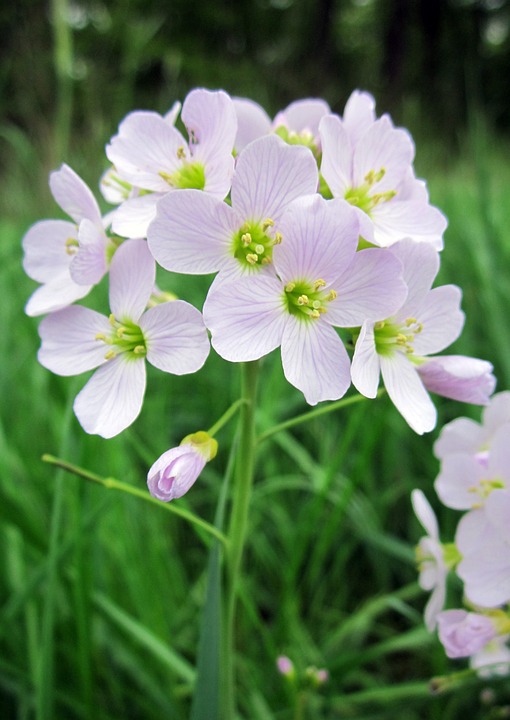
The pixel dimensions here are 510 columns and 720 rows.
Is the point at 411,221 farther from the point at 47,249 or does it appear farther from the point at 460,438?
the point at 47,249

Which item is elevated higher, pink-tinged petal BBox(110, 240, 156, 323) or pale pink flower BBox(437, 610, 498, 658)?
pink-tinged petal BBox(110, 240, 156, 323)

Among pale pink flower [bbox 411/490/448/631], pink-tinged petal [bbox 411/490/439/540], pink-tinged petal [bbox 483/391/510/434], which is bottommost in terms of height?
pale pink flower [bbox 411/490/448/631]

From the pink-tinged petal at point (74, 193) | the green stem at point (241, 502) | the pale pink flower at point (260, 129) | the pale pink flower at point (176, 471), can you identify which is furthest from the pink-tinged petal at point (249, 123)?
the pale pink flower at point (176, 471)

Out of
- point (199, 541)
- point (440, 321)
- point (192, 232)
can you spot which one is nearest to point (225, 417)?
point (192, 232)

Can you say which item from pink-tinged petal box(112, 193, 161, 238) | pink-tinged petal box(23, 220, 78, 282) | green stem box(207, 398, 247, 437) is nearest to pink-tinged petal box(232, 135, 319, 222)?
pink-tinged petal box(112, 193, 161, 238)

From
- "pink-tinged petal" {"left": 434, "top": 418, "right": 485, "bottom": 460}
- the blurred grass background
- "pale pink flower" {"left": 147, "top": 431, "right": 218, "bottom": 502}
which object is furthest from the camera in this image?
the blurred grass background

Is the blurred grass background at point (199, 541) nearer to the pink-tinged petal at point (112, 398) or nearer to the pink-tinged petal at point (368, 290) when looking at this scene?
the pink-tinged petal at point (112, 398)

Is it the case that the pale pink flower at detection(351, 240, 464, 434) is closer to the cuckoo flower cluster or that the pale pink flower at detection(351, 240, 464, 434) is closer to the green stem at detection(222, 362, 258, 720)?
the cuckoo flower cluster

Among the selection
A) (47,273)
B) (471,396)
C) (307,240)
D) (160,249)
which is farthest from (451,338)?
(47,273)
